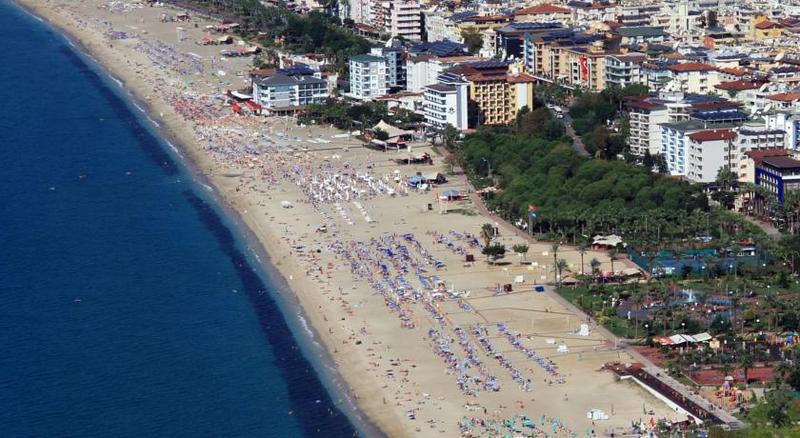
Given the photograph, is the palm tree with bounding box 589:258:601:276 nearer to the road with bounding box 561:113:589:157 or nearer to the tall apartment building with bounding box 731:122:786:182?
the tall apartment building with bounding box 731:122:786:182

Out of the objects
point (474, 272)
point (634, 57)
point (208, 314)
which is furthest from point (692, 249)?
point (634, 57)

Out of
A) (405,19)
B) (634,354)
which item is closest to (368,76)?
(405,19)

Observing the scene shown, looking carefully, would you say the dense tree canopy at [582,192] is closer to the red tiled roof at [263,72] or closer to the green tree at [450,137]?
the green tree at [450,137]

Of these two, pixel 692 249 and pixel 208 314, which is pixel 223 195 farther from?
pixel 692 249

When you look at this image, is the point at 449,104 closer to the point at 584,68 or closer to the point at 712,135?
the point at 584,68

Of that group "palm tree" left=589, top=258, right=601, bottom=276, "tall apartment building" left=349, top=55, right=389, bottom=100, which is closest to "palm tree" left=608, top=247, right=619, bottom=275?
"palm tree" left=589, top=258, right=601, bottom=276

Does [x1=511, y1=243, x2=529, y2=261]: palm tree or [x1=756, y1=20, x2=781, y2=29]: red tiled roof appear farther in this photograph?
[x1=756, y1=20, x2=781, y2=29]: red tiled roof
